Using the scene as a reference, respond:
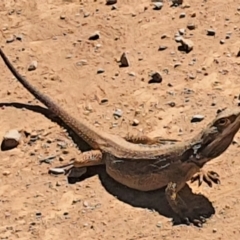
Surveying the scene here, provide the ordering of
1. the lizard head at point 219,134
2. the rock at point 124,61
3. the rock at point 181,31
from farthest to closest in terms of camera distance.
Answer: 1. the rock at point 181,31
2. the rock at point 124,61
3. the lizard head at point 219,134

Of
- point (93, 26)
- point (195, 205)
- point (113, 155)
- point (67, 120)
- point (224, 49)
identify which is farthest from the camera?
point (93, 26)

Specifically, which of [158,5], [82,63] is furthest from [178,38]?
[82,63]

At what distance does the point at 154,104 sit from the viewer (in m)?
7.93

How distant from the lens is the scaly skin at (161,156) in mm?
6258

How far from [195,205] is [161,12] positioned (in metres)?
3.66

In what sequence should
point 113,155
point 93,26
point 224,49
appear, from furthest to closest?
1. point 93,26
2. point 224,49
3. point 113,155

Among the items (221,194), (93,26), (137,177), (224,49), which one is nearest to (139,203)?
(137,177)

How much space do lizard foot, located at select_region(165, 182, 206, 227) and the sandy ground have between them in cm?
7

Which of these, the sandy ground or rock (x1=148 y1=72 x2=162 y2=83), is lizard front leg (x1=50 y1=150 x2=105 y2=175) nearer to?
the sandy ground

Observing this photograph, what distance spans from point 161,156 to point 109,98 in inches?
63.4

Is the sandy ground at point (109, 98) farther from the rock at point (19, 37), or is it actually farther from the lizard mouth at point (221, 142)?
the lizard mouth at point (221, 142)

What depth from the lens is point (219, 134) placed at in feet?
20.4

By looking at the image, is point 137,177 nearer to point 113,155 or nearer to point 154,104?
point 113,155

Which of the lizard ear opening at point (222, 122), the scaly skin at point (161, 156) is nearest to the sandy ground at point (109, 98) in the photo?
the scaly skin at point (161, 156)
